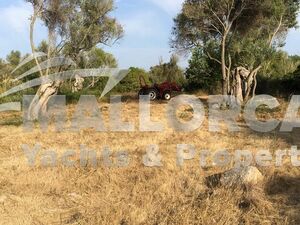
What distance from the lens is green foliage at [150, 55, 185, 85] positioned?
25230 mm

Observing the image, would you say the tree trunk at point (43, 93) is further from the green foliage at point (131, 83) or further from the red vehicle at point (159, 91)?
the green foliage at point (131, 83)

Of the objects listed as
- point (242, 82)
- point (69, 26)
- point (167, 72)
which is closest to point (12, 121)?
point (69, 26)

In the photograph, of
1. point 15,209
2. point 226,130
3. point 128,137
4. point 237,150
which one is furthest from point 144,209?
point 226,130

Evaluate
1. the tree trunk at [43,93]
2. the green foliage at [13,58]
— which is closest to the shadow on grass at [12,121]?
the tree trunk at [43,93]

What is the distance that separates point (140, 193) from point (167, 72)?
19.5m

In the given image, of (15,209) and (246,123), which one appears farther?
(246,123)

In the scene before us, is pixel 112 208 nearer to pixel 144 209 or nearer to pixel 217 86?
pixel 144 209

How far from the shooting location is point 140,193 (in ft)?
22.4

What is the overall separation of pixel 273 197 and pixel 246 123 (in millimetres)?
6085

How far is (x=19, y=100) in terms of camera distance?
58.9ft

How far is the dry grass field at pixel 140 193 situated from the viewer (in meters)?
5.86

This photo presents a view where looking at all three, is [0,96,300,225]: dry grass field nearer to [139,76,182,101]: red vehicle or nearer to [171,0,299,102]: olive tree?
[171,0,299,102]: olive tree

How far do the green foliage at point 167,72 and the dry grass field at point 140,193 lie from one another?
1533 cm

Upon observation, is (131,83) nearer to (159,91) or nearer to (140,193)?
(159,91)
